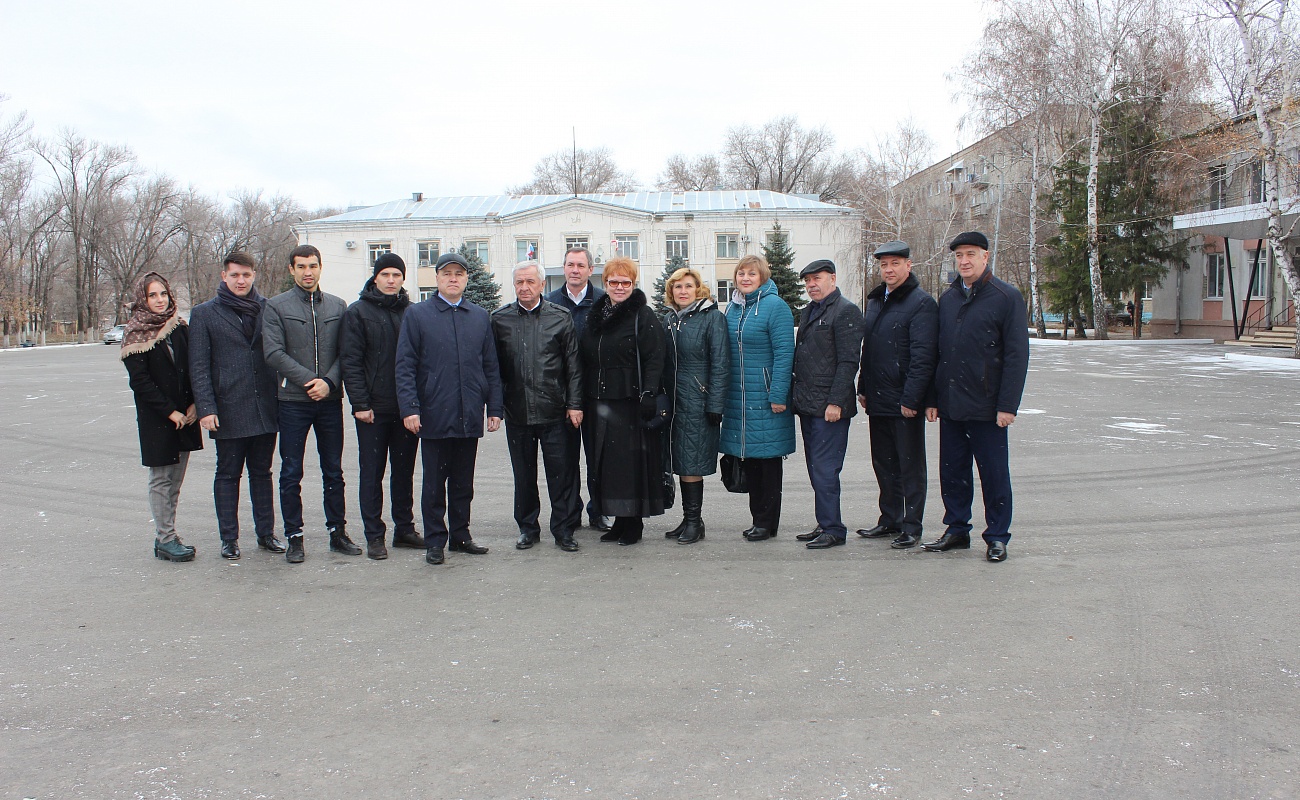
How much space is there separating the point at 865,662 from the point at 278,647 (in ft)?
9.14

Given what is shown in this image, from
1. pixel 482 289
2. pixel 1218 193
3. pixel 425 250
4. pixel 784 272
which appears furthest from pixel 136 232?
pixel 1218 193

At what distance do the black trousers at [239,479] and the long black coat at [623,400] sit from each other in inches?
88.4

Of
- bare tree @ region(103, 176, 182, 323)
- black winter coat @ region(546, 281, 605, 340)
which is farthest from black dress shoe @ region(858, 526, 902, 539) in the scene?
bare tree @ region(103, 176, 182, 323)

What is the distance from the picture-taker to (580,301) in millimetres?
6582

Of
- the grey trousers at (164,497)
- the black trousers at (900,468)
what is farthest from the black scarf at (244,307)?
the black trousers at (900,468)

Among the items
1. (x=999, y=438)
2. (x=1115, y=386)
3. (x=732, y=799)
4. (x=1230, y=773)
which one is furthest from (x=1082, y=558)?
(x=1115, y=386)

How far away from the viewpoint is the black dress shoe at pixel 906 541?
5863 mm

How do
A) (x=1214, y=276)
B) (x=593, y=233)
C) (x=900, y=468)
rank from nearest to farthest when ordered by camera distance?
(x=900, y=468) < (x=1214, y=276) < (x=593, y=233)

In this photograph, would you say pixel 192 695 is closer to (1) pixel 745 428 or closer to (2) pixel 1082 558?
(1) pixel 745 428

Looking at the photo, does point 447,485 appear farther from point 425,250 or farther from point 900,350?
point 425,250

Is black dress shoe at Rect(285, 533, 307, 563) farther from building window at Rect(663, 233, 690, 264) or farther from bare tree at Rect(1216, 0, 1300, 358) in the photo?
building window at Rect(663, 233, 690, 264)

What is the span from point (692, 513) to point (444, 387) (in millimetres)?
1955

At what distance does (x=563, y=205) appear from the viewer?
5306 centimetres

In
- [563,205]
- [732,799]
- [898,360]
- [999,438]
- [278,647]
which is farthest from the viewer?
[563,205]
